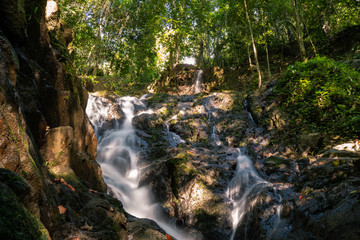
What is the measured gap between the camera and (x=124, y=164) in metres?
8.70

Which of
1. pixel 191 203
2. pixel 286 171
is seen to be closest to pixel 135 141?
pixel 191 203

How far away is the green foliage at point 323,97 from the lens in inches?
261

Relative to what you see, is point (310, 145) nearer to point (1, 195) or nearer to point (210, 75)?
point (1, 195)

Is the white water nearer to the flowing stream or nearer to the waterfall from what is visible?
the flowing stream

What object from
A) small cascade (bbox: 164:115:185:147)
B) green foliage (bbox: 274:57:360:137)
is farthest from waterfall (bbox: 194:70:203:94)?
green foliage (bbox: 274:57:360:137)

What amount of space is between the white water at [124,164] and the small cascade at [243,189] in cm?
154

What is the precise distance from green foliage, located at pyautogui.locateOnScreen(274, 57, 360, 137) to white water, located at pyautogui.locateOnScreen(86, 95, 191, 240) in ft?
→ 18.8

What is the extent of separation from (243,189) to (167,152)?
339cm

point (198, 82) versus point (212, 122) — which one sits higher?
point (198, 82)

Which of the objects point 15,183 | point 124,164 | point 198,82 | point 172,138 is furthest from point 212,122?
point 198,82

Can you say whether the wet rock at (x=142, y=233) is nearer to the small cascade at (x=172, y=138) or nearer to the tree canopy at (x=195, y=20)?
the small cascade at (x=172, y=138)

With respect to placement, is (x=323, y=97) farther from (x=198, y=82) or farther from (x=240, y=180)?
(x=198, y=82)

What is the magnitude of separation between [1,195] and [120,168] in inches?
293

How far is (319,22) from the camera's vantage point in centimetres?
1727
